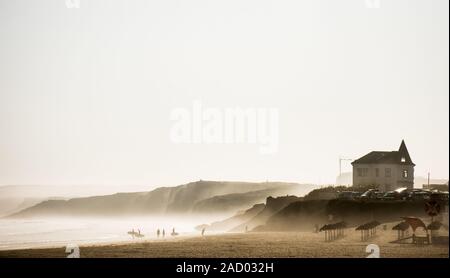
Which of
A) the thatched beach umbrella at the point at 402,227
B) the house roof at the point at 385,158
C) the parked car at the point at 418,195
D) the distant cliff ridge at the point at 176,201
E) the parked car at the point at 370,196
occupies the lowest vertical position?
the distant cliff ridge at the point at 176,201

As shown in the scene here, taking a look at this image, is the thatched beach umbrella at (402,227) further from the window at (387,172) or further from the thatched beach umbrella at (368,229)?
the window at (387,172)

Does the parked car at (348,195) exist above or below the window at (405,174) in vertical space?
below

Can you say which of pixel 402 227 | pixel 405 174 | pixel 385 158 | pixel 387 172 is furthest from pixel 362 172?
pixel 402 227

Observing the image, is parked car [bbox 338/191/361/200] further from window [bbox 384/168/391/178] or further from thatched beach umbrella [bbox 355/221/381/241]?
thatched beach umbrella [bbox 355/221/381/241]

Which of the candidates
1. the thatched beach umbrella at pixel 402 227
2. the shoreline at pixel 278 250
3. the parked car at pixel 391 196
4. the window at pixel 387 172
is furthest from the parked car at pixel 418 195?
the window at pixel 387 172

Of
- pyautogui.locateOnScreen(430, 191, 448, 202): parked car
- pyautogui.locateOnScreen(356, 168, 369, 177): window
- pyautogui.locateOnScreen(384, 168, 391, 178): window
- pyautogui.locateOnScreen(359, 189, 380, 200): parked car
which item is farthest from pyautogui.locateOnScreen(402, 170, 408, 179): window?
pyautogui.locateOnScreen(430, 191, 448, 202): parked car

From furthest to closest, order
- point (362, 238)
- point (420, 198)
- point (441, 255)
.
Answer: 1. point (420, 198)
2. point (362, 238)
3. point (441, 255)

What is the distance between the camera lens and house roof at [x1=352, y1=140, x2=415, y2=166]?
55.8 metres

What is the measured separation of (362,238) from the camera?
34.9m

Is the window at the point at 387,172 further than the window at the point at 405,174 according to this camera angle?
No

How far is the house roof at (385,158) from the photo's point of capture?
5581 cm
